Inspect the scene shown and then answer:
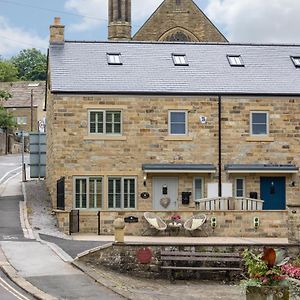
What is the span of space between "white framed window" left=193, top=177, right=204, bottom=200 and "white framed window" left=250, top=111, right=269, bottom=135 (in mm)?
3166

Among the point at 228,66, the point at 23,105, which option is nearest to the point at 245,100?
the point at 228,66

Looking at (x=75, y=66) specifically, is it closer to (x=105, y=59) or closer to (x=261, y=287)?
(x=105, y=59)

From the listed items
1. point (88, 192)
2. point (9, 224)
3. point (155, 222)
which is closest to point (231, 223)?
point (155, 222)

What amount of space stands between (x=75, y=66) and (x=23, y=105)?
60.2 metres

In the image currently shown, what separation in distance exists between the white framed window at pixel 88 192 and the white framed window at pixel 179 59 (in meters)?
7.08

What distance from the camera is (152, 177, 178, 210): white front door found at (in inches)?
1312

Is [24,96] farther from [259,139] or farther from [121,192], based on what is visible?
[259,139]

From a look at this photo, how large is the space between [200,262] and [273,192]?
36.1 feet

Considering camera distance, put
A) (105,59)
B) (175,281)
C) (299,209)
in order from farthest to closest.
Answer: (105,59) < (299,209) < (175,281)

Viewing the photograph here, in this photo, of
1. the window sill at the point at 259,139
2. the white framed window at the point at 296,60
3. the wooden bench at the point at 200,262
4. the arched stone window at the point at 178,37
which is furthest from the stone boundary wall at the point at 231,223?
the arched stone window at the point at 178,37

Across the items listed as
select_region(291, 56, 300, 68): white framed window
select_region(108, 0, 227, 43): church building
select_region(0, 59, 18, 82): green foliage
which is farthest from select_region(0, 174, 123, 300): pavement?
select_region(0, 59, 18, 82): green foliage

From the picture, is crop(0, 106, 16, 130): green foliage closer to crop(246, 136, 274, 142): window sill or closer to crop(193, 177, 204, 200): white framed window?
crop(193, 177, 204, 200): white framed window

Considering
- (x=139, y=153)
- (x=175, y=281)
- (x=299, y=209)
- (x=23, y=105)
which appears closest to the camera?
(x=175, y=281)

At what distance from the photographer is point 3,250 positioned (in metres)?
23.7
